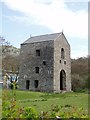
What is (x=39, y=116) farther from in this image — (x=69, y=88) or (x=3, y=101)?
(x=69, y=88)

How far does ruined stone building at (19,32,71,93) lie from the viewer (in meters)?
32.2

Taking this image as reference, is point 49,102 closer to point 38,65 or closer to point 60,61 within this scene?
point 38,65

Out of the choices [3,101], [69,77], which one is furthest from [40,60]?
[3,101]

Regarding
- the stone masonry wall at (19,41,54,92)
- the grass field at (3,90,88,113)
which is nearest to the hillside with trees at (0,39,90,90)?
the stone masonry wall at (19,41,54,92)

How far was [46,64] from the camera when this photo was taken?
32.7 meters

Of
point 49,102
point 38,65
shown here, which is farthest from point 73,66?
point 49,102

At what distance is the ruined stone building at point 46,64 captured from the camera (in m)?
32.2

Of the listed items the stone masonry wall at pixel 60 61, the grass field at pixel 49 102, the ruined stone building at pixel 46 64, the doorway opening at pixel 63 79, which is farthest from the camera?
the doorway opening at pixel 63 79

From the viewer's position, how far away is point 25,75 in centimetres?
3434

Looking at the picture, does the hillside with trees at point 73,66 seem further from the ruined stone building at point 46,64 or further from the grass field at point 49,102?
the grass field at point 49,102

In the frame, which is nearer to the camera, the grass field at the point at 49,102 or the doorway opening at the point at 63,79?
the grass field at the point at 49,102

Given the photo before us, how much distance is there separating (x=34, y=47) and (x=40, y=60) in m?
1.67

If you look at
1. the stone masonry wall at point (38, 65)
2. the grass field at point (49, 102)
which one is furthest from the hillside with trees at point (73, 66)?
the grass field at point (49, 102)

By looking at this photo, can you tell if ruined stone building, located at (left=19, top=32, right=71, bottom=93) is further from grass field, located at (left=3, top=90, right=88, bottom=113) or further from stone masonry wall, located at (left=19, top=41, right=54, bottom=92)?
grass field, located at (left=3, top=90, right=88, bottom=113)
